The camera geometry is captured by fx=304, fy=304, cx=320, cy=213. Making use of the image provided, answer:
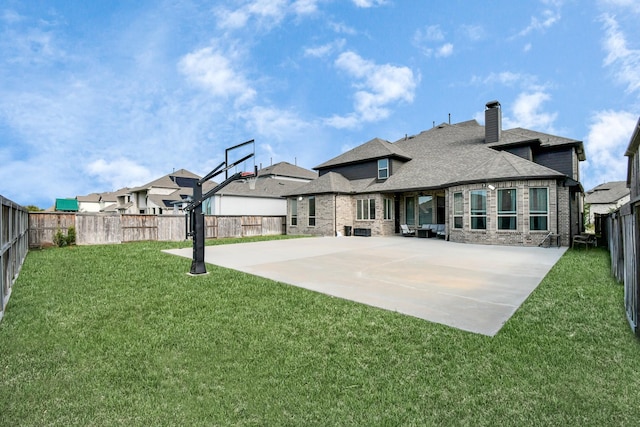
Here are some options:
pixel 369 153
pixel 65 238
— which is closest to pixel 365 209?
pixel 369 153

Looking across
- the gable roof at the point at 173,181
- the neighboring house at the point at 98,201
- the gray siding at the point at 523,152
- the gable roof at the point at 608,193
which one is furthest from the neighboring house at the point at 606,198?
the neighboring house at the point at 98,201

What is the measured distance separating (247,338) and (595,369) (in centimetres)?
360

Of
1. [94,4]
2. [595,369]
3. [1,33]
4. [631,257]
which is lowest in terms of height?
[595,369]

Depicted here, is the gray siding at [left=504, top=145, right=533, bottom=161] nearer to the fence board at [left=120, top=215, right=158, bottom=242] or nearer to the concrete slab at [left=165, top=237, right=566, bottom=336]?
the concrete slab at [left=165, top=237, right=566, bottom=336]

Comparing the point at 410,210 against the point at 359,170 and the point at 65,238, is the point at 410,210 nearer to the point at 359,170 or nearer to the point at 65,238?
the point at 359,170

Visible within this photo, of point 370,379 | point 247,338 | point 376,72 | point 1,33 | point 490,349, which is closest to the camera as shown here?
point 370,379

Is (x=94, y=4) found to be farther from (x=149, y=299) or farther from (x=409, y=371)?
(x=409, y=371)

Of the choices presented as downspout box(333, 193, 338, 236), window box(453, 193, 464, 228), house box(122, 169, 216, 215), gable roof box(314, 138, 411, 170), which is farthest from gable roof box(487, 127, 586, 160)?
house box(122, 169, 216, 215)

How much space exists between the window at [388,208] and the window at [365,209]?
0.74m

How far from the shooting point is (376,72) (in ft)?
59.4

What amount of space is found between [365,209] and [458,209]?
21.4ft

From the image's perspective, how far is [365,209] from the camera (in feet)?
68.3

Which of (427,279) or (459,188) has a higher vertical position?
(459,188)

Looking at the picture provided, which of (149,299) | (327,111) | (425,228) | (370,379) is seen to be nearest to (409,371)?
(370,379)
